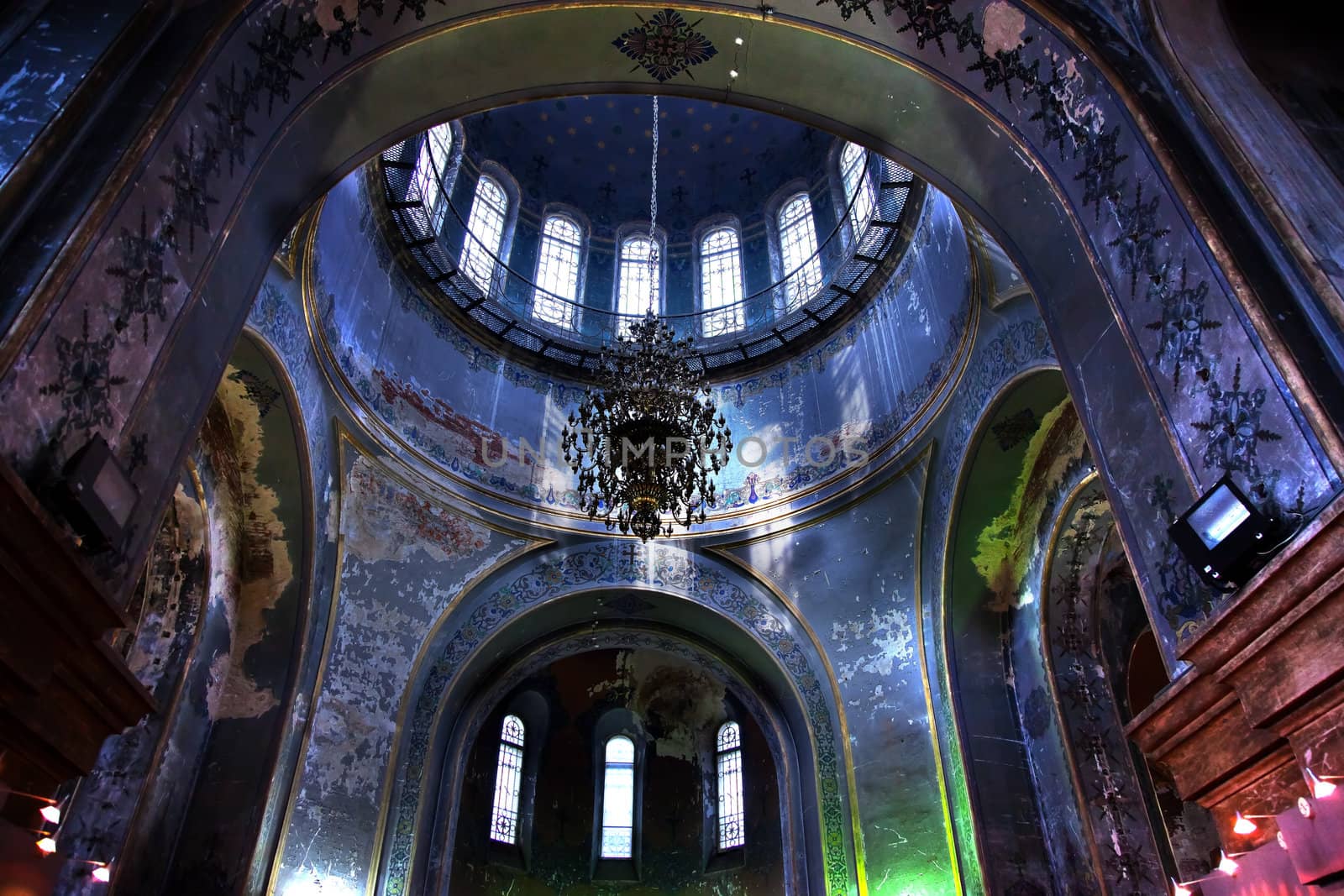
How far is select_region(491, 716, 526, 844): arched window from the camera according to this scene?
44.7 ft

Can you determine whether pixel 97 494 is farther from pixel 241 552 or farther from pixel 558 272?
pixel 558 272

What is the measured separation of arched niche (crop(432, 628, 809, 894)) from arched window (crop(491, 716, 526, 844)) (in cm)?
15

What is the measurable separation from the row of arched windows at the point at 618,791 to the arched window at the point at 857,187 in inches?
332

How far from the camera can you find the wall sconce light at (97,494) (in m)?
3.05

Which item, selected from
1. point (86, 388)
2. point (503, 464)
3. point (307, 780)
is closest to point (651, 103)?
point (503, 464)

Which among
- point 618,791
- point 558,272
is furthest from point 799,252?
point 618,791

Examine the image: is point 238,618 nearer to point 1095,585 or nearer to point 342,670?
point 342,670

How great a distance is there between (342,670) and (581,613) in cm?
A: 321

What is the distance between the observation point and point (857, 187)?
11531mm

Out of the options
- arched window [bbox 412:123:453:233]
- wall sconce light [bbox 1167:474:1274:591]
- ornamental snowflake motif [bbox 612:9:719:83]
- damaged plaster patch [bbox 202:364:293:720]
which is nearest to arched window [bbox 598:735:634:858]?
damaged plaster patch [bbox 202:364:293:720]

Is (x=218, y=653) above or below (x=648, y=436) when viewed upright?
below

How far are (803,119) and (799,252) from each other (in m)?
6.49

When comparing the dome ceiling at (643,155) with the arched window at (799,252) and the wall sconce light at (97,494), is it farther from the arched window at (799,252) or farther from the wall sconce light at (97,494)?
the wall sconce light at (97,494)

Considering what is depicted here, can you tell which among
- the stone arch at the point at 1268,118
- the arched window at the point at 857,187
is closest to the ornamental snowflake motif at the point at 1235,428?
the stone arch at the point at 1268,118
